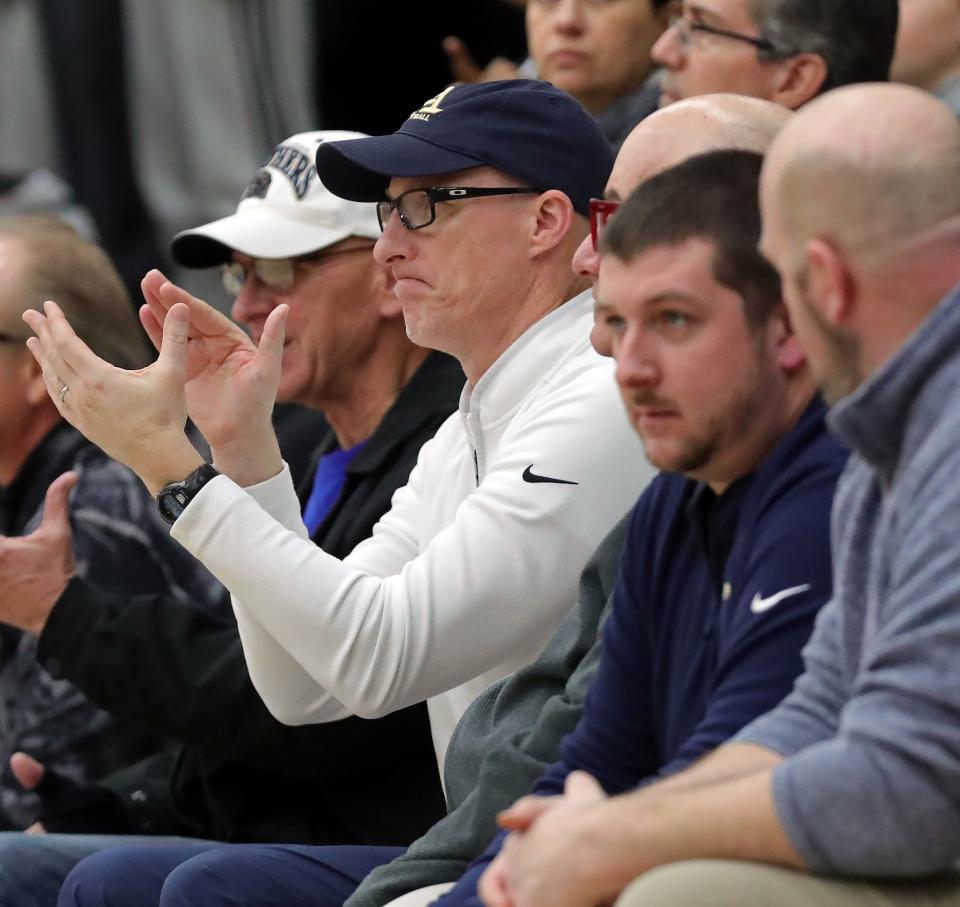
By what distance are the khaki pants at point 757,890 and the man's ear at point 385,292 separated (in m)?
2.01

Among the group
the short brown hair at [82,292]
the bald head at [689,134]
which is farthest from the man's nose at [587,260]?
the short brown hair at [82,292]

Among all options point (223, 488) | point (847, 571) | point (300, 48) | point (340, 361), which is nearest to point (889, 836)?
point (847, 571)

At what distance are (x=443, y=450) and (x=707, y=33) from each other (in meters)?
0.97

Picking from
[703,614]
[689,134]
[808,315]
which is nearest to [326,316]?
[689,134]

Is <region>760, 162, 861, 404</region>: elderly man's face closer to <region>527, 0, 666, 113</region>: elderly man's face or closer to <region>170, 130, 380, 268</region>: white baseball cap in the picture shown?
<region>170, 130, 380, 268</region>: white baseball cap

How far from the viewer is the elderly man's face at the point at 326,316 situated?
3494 mm

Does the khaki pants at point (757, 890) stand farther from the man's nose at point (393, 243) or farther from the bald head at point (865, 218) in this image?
the man's nose at point (393, 243)

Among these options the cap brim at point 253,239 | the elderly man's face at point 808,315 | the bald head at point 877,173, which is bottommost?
the cap brim at point 253,239

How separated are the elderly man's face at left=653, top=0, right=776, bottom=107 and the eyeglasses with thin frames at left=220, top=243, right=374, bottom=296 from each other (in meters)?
0.66

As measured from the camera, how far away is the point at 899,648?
1.57m

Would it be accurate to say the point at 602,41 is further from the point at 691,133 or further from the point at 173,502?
the point at 173,502

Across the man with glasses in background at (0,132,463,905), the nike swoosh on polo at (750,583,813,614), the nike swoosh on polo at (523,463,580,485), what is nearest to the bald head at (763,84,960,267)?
the nike swoosh on polo at (750,583,813,614)

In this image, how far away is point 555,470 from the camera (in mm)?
2574

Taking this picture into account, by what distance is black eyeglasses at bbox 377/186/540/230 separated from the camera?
2.81 meters
